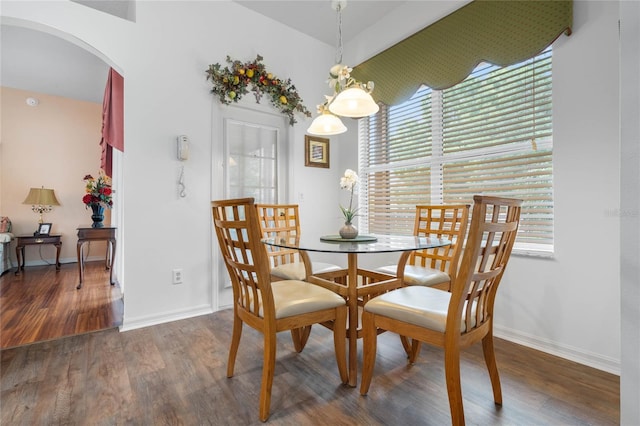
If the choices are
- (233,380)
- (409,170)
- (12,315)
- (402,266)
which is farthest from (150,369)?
(409,170)

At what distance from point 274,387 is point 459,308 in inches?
41.7

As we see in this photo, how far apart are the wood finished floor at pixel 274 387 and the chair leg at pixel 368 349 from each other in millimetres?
80

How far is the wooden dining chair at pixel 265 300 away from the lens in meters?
1.37

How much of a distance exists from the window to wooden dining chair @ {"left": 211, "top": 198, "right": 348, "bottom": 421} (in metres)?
1.61

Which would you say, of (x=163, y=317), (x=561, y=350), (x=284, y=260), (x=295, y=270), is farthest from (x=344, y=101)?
(x=163, y=317)

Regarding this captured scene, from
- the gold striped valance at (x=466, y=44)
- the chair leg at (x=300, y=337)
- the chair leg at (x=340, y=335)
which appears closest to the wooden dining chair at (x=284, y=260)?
the chair leg at (x=300, y=337)

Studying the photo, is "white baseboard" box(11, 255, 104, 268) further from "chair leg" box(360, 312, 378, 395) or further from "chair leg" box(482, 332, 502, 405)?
"chair leg" box(482, 332, 502, 405)

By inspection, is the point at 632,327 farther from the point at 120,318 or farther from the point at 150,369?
the point at 120,318

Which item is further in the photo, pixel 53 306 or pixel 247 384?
pixel 53 306

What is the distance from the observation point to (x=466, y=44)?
252 cm

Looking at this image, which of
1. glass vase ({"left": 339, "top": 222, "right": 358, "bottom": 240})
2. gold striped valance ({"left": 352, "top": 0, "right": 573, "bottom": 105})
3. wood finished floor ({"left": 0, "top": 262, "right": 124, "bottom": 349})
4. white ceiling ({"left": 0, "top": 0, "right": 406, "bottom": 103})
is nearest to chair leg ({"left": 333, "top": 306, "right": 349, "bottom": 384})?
glass vase ({"left": 339, "top": 222, "right": 358, "bottom": 240})

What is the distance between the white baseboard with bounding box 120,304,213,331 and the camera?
245cm

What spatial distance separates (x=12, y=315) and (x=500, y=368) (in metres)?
3.92

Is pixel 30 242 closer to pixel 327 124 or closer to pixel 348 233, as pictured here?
pixel 327 124
